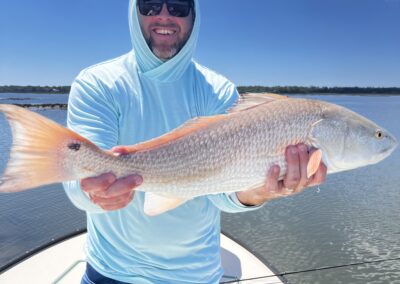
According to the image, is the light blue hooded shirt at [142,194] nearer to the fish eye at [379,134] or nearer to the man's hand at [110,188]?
the man's hand at [110,188]

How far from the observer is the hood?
2.38 metres

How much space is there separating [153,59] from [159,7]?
375mm

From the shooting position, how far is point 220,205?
236cm

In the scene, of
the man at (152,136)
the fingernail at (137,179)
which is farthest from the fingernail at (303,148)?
the fingernail at (137,179)

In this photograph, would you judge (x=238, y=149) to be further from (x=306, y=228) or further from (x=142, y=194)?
(x=306, y=228)

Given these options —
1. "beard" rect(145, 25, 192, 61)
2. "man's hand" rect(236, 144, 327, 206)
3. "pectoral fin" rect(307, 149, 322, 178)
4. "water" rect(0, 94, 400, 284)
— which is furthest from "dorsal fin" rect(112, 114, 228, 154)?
"water" rect(0, 94, 400, 284)

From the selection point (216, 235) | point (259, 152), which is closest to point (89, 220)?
point (216, 235)

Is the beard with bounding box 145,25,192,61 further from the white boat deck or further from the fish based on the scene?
Result: the white boat deck

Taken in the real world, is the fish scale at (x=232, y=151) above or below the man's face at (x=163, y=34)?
below

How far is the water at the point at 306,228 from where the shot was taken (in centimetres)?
747

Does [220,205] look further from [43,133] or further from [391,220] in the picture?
[391,220]

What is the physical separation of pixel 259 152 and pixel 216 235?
0.75 meters

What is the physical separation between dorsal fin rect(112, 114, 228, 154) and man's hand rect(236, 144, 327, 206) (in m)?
0.42

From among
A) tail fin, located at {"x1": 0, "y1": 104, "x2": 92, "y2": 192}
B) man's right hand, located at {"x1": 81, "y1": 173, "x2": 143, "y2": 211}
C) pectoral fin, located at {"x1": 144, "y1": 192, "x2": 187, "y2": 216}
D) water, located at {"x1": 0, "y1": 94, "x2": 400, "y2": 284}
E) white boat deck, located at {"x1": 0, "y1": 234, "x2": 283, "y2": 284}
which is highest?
tail fin, located at {"x1": 0, "y1": 104, "x2": 92, "y2": 192}
